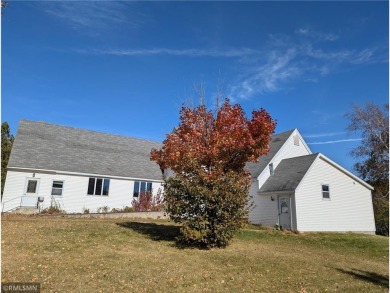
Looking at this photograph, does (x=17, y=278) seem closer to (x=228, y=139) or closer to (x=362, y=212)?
(x=228, y=139)

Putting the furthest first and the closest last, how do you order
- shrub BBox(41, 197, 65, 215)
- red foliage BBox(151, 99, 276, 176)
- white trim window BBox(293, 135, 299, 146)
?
white trim window BBox(293, 135, 299, 146) → shrub BBox(41, 197, 65, 215) → red foliage BBox(151, 99, 276, 176)

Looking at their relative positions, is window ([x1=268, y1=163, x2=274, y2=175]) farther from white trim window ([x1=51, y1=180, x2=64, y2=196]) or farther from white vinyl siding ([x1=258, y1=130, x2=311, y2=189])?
white trim window ([x1=51, y1=180, x2=64, y2=196])

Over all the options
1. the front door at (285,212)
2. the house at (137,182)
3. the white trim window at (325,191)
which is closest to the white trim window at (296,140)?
the house at (137,182)

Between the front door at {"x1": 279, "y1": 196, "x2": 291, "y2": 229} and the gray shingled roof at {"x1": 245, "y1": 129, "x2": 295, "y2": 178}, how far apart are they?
350 cm

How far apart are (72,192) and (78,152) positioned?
15.1 feet

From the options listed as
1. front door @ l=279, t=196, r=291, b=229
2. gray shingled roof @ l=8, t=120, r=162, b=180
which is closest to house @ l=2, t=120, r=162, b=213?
gray shingled roof @ l=8, t=120, r=162, b=180

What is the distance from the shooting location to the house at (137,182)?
24.1m

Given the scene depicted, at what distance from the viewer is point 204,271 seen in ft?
30.9

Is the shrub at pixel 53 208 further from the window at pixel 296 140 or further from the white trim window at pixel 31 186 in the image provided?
the window at pixel 296 140

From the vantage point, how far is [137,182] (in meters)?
30.0

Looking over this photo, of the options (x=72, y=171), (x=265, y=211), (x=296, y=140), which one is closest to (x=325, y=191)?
(x=265, y=211)

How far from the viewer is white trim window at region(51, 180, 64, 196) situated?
25406 mm

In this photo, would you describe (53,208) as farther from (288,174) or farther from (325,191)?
(325,191)

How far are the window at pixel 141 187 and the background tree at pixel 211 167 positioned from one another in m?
14.3
